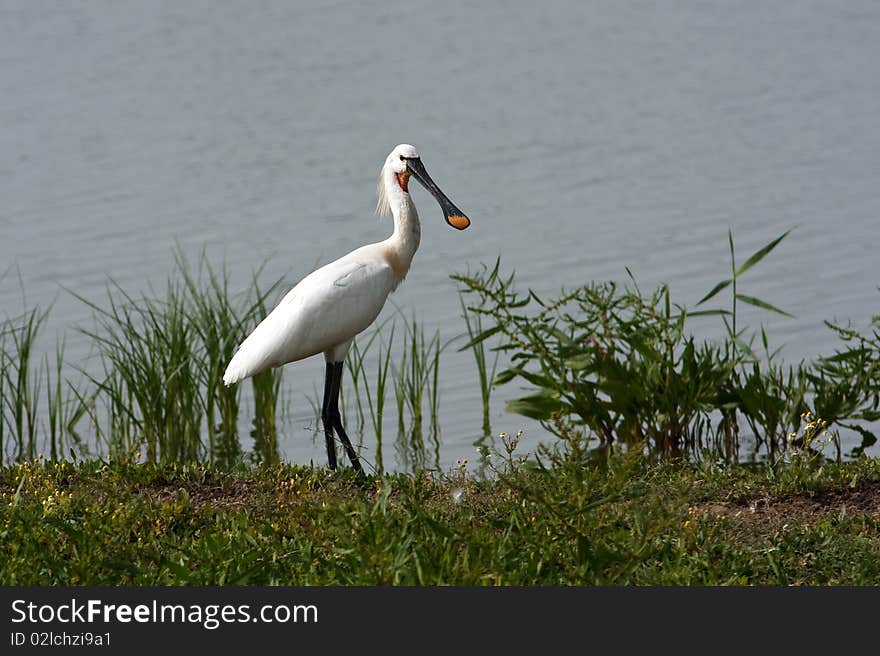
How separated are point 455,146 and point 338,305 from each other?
765 centimetres

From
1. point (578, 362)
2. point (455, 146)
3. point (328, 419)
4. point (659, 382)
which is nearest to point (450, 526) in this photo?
point (578, 362)

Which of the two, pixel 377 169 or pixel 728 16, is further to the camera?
pixel 728 16

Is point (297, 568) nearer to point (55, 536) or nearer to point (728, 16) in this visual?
point (55, 536)

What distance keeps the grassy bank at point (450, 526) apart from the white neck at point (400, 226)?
4.90 ft

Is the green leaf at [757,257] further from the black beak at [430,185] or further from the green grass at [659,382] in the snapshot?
the black beak at [430,185]

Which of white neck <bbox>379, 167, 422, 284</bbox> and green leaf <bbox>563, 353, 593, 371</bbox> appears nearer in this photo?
green leaf <bbox>563, 353, 593, 371</bbox>

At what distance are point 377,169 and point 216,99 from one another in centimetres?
392

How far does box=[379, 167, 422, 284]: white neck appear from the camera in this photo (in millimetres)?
6988

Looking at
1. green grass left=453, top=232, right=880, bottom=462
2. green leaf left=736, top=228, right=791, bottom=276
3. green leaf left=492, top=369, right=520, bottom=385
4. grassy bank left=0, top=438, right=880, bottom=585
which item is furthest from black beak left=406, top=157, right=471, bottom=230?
grassy bank left=0, top=438, right=880, bottom=585

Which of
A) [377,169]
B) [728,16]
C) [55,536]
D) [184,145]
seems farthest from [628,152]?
[55,536]

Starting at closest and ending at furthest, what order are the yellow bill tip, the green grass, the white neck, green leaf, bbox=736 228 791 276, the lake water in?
the green grass < green leaf, bbox=736 228 791 276 < the white neck < the yellow bill tip < the lake water

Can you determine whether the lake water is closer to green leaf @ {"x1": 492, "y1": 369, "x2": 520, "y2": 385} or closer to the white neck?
green leaf @ {"x1": 492, "y1": 369, "x2": 520, "y2": 385}

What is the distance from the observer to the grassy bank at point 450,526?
421 centimetres

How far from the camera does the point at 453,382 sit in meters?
9.01
